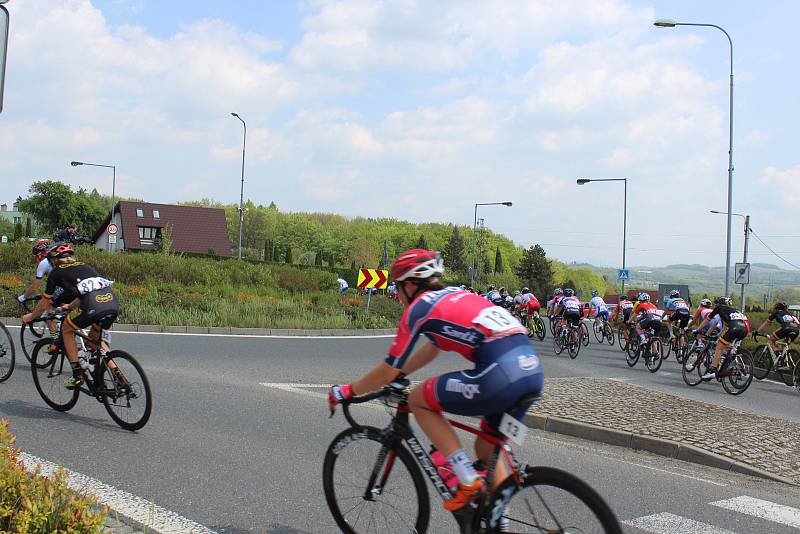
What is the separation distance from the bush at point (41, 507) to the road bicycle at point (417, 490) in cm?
129

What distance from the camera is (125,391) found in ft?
22.3

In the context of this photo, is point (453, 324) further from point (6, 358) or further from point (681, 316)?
point (681, 316)

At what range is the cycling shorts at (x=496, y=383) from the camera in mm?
3439

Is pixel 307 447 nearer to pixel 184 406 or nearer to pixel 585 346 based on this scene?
pixel 184 406

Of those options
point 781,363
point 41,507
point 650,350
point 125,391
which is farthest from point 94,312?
point 781,363

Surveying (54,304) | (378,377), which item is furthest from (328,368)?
(378,377)

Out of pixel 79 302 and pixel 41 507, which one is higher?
pixel 79 302

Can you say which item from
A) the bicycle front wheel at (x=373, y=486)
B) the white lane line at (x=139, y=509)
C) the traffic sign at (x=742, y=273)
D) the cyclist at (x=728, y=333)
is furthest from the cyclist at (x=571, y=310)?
the bicycle front wheel at (x=373, y=486)

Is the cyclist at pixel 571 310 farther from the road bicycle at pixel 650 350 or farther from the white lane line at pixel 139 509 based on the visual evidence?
the white lane line at pixel 139 509

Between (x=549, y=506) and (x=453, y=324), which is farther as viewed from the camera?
(x=453, y=324)

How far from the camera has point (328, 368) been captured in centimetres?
1242

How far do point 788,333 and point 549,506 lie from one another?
14086 mm

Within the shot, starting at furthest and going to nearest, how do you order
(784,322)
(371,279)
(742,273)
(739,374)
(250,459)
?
(742,273) → (371,279) → (784,322) → (739,374) → (250,459)

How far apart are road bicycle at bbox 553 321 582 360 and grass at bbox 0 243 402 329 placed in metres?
5.43
